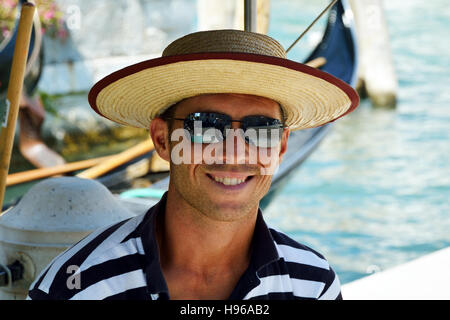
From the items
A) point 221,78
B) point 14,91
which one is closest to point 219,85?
point 221,78

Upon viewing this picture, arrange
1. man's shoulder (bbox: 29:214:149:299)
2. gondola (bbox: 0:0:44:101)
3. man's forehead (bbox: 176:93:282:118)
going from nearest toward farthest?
man's shoulder (bbox: 29:214:149:299)
man's forehead (bbox: 176:93:282:118)
gondola (bbox: 0:0:44:101)

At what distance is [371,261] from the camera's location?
6.12 metres

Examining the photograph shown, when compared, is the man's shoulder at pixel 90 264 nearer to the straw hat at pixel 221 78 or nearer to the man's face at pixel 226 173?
the man's face at pixel 226 173

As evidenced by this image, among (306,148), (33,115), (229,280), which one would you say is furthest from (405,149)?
Answer: (229,280)

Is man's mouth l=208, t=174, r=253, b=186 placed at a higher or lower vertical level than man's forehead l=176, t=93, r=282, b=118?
lower

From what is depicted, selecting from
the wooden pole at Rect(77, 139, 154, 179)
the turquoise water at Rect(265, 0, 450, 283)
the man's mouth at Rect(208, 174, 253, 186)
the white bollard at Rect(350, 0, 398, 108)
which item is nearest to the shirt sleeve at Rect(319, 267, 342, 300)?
the man's mouth at Rect(208, 174, 253, 186)

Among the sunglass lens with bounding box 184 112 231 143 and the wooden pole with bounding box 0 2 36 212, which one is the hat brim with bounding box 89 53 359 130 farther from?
the wooden pole with bounding box 0 2 36 212

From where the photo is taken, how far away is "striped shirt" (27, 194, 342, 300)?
1249mm

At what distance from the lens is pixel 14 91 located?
5.50 feet

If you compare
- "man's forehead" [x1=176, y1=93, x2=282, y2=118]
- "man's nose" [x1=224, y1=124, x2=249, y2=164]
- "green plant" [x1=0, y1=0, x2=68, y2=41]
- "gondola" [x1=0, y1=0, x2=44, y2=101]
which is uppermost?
"green plant" [x1=0, y1=0, x2=68, y2=41]

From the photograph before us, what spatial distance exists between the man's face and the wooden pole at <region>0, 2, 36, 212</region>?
1.64ft
